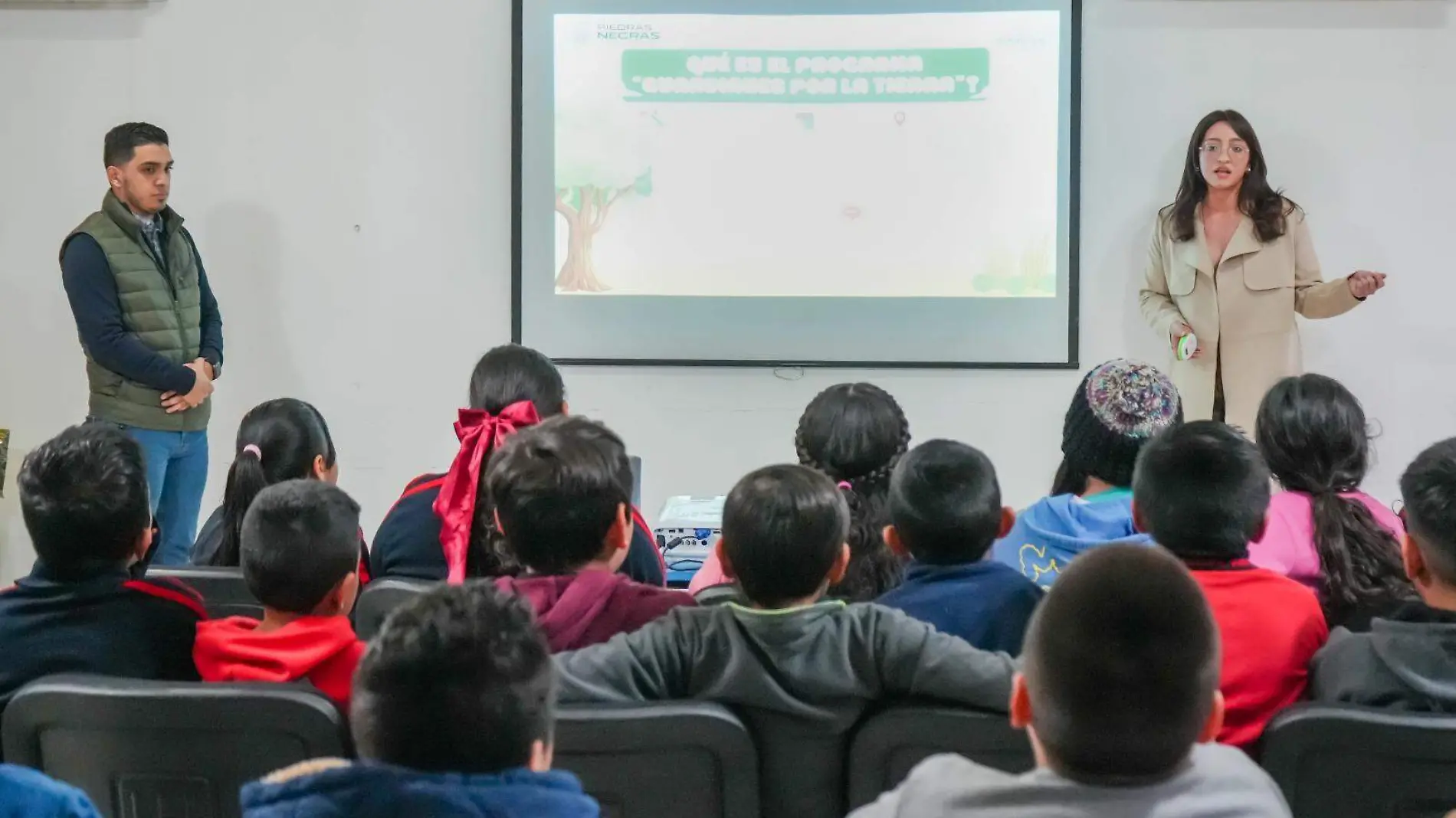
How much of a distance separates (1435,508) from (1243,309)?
253 centimetres

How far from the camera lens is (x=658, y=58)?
168 inches

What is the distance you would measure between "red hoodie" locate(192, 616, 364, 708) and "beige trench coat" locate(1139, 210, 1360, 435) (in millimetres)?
3004

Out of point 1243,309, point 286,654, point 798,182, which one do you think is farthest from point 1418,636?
point 798,182

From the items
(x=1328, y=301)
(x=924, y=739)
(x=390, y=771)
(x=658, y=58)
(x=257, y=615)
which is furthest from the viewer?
(x=658, y=58)

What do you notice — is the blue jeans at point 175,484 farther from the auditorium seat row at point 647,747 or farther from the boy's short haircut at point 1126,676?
the boy's short haircut at point 1126,676

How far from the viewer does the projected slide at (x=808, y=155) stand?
4.22m

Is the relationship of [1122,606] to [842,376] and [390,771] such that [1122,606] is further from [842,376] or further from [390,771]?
[842,376]

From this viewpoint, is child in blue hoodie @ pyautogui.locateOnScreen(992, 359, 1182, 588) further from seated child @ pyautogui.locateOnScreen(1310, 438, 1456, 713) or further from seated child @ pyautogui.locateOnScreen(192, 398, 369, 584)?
seated child @ pyautogui.locateOnScreen(192, 398, 369, 584)

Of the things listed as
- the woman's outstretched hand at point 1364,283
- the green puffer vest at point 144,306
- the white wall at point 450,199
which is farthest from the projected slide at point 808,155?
the green puffer vest at point 144,306

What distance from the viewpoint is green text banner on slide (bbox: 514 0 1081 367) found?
422cm

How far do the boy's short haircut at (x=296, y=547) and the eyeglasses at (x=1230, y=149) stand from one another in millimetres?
3110

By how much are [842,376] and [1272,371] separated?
1.36 meters

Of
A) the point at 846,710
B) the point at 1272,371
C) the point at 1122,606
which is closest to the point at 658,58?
the point at 1272,371

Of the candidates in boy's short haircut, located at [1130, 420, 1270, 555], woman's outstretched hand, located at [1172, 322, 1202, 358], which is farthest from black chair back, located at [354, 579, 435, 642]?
woman's outstretched hand, located at [1172, 322, 1202, 358]
